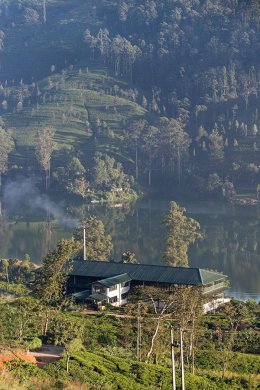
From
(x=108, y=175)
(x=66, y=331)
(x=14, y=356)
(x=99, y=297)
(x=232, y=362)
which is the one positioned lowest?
(x=232, y=362)

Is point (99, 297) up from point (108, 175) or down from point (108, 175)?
down

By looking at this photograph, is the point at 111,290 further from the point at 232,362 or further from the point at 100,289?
the point at 232,362

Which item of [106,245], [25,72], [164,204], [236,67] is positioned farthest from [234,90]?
[106,245]

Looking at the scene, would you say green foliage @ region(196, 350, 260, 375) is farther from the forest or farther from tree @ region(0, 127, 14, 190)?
tree @ region(0, 127, 14, 190)

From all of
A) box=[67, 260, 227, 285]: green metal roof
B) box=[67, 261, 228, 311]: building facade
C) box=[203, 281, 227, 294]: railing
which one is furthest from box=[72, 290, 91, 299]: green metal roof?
box=[203, 281, 227, 294]: railing

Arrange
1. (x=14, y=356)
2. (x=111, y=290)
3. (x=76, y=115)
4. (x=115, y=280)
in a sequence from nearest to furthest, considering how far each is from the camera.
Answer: (x=14, y=356) < (x=111, y=290) < (x=115, y=280) < (x=76, y=115)

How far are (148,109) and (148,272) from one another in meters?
115

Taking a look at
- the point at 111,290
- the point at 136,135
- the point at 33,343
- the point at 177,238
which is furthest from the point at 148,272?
the point at 136,135

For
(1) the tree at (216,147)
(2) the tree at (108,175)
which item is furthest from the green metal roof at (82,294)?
(1) the tree at (216,147)

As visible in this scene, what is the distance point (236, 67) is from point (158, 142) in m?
38.5

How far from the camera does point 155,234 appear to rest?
83.5 metres

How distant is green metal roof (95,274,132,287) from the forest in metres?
75.4

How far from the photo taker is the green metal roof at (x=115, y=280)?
44.4 meters

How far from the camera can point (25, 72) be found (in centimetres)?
19338
